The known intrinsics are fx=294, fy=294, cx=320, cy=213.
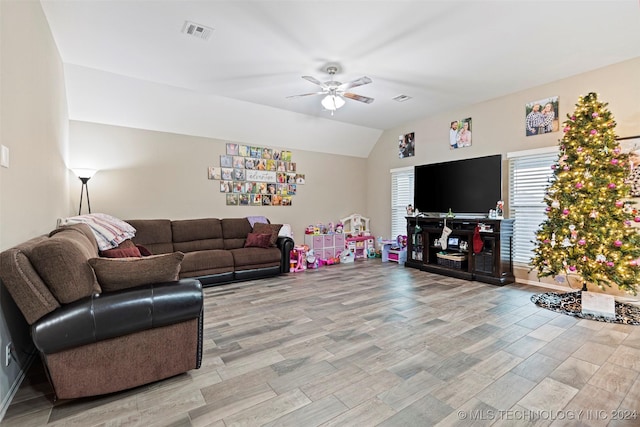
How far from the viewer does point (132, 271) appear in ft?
6.23

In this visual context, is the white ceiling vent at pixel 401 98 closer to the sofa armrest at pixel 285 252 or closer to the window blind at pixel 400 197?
the window blind at pixel 400 197

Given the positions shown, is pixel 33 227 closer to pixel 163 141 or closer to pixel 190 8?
pixel 190 8

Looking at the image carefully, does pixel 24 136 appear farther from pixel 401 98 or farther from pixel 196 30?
pixel 401 98

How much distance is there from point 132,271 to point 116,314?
27 centimetres

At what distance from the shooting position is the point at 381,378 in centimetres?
200

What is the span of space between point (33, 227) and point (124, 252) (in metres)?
0.90

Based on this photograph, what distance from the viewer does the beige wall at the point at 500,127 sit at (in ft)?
12.0

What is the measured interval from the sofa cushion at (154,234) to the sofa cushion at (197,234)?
0.35 ft

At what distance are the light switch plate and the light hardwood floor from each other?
1.41 metres

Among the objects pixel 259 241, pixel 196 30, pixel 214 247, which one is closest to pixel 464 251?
pixel 259 241

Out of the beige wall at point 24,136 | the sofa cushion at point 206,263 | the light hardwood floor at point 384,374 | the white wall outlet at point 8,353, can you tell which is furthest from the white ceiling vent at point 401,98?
the white wall outlet at point 8,353

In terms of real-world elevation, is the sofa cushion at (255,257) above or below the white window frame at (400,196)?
below

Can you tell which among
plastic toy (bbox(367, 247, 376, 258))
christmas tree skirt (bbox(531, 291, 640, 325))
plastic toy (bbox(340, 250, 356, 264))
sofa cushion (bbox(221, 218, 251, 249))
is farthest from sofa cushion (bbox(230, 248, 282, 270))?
christmas tree skirt (bbox(531, 291, 640, 325))

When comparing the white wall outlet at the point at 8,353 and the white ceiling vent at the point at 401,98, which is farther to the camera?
the white ceiling vent at the point at 401,98
